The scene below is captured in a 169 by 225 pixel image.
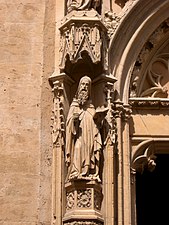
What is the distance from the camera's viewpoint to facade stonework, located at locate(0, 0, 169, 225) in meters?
8.61

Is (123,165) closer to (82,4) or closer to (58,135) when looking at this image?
(58,135)

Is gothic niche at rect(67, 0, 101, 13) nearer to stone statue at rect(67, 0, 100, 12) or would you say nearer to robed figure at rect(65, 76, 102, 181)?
stone statue at rect(67, 0, 100, 12)

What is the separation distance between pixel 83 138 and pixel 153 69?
6.26 feet

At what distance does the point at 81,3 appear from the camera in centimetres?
926

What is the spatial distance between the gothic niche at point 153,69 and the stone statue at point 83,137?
0.94m

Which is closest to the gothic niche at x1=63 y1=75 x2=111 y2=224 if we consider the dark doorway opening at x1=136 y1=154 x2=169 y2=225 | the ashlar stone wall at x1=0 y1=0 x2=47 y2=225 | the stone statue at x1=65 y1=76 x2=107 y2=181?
the stone statue at x1=65 y1=76 x2=107 y2=181

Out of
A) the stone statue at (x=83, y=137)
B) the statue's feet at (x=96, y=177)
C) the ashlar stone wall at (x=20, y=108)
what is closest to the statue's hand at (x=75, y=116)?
the stone statue at (x=83, y=137)

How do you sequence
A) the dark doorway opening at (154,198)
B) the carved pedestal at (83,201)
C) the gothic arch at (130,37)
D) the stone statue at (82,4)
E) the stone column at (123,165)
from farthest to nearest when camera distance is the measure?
the dark doorway opening at (154,198)
the gothic arch at (130,37)
the stone statue at (82,4)
the stone column at (123,165)
the carved pedestal at (83,201)

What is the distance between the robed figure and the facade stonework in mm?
12

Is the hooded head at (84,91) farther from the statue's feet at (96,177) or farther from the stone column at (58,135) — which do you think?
the statue's feet at (96,177)

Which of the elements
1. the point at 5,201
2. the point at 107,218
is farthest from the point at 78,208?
the point at 5,201

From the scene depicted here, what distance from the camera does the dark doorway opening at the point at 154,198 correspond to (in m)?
12.0

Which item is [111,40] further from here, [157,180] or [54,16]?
[157,180]

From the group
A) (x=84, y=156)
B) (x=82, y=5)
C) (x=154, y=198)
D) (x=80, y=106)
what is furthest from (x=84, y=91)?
(x=154, y=198)
